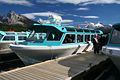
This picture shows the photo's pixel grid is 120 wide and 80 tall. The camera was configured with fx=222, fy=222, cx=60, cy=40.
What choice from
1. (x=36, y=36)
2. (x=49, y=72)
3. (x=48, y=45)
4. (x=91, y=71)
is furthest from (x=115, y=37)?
(x=36, y=36)

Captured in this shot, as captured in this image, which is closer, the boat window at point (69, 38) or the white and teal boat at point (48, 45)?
the white and teal boat at point (48, 45)

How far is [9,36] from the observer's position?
76.2 ft

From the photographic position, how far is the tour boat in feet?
30.5

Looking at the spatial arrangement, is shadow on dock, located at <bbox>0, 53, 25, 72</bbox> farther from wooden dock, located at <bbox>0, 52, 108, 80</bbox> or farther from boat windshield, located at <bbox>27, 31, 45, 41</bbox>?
wooden dock, located at <bbox>0, 52, 108, 80</bbox>

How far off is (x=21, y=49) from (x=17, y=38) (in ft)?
32.1

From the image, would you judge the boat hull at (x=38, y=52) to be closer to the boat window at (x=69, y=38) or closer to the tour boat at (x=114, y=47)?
the boat window at (x=69, y=38)

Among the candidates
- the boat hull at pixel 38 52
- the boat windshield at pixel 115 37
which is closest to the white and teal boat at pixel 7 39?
the boat hull at pixel 38 52

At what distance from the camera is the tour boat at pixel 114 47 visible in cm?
929

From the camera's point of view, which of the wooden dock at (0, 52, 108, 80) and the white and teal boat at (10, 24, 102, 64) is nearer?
the wooden dock at (0, 52, 108, 80)

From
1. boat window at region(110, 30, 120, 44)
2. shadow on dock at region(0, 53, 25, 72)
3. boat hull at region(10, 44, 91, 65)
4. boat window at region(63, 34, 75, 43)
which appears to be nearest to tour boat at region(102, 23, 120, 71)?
boat window at region(110, 30, 120, 44)

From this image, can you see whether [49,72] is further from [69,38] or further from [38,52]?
[69,38]

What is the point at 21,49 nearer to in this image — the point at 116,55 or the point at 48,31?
the point at 48,31

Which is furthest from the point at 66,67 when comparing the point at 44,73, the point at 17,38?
the point at 17,38

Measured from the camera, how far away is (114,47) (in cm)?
968
